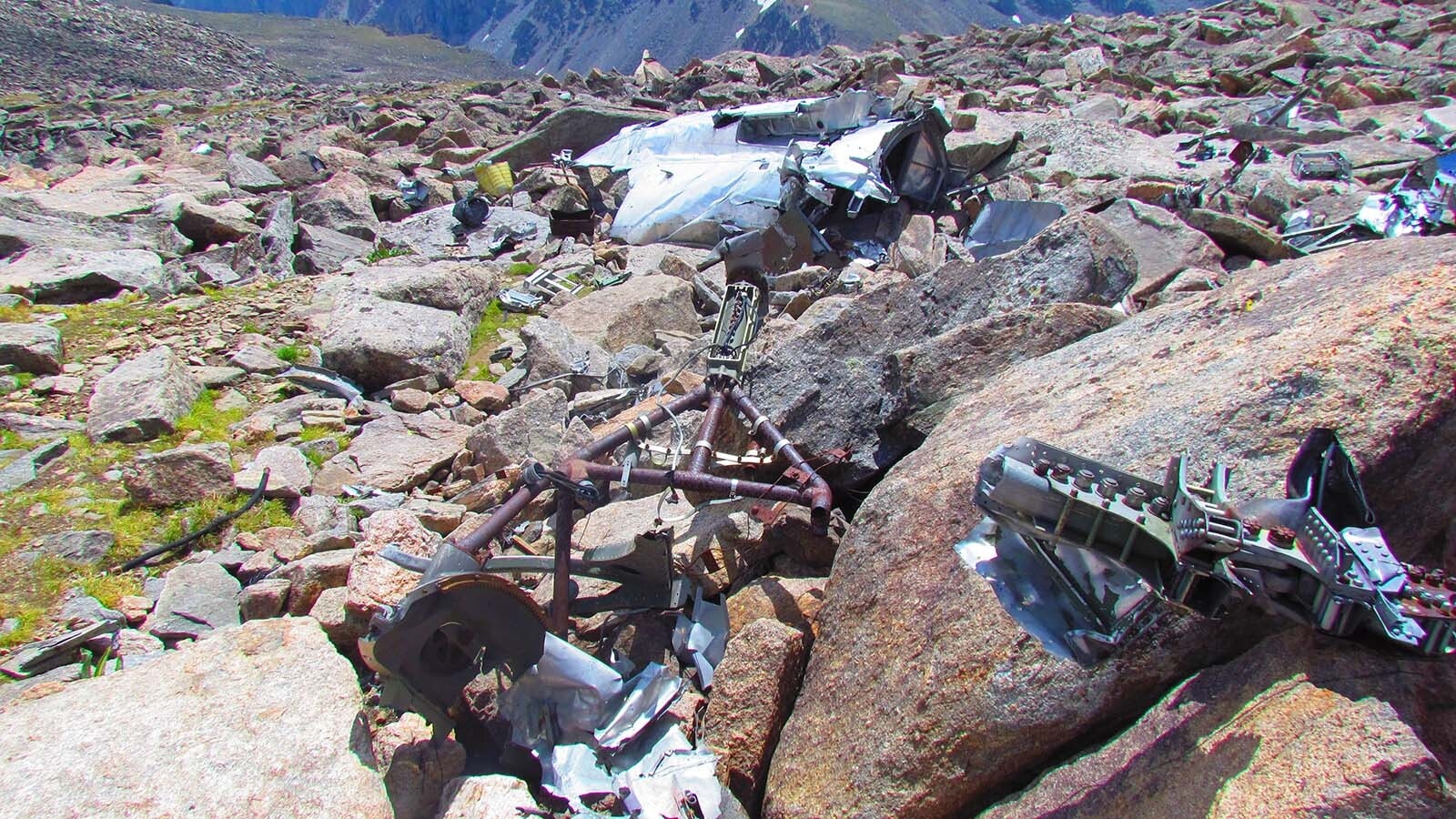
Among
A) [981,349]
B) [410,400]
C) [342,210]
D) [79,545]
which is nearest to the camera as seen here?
[981,349]

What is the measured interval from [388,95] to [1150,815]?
943 inches

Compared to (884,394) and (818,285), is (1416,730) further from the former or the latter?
(818,285)

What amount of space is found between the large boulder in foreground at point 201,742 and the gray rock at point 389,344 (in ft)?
12.6

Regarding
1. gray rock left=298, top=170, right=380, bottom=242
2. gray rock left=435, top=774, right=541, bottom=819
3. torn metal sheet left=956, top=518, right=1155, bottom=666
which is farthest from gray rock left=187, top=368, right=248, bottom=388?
torn metal sheet left=956, top=518, right=1155, bottom=666

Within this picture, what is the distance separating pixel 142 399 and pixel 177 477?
4.03 ft

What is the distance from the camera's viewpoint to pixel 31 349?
5.71 m

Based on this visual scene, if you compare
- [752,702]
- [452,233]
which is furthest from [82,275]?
[752,702]

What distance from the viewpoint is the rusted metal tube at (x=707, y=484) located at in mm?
2934

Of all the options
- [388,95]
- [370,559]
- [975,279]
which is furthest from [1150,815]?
[388,95]

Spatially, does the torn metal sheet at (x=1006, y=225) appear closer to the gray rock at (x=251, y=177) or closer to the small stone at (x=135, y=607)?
the small stone at (x=135, y=607)

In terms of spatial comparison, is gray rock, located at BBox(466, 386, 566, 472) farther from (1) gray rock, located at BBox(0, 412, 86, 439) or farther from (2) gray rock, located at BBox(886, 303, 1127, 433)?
(1) gray rock, located at BBox(0, 412, 86, 439)

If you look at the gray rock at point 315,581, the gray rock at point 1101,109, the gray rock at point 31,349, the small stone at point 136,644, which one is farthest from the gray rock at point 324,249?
the gray rock at point 1101,109

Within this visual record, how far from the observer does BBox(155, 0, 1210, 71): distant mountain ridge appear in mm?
93375

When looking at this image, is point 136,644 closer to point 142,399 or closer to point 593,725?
point 593,725
